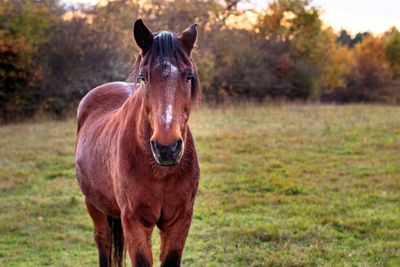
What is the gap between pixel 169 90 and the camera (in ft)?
7.60

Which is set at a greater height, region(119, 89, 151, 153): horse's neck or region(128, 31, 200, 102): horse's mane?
region(128, 31, 200, 102): horse's mane

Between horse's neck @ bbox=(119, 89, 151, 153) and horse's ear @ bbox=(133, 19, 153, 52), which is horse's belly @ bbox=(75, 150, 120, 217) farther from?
horse's ear @ bbox=(133, 19, 153, 52)

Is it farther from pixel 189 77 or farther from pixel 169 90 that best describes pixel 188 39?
pixel 169 90

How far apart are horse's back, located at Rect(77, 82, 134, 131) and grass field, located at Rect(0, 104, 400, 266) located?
180cm

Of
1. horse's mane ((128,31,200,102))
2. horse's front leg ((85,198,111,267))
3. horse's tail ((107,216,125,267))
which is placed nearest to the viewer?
horse's mane ((128,31,200,102))

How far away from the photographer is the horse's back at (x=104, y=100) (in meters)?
4.21

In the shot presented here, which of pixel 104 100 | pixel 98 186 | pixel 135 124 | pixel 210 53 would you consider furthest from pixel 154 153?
pixel 210 53

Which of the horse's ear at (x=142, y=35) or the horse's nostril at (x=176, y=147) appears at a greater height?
the horse's ear at (x=142, y=35)

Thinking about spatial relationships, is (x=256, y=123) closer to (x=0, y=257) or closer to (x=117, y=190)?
(x=0, y=257)

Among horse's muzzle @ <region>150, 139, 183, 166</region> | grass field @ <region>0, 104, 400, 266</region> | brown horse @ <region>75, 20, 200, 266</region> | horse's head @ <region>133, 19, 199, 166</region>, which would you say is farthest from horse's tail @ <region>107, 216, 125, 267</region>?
horse's muzzle @ <region>150, 139, 183, 166</region>

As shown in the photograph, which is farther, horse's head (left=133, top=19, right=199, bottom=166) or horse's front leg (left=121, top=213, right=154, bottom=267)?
→ horse's front leg (left=121, top=213, right=154, bottom=267)

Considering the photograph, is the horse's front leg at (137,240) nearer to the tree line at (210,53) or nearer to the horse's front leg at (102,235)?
the horse's front leg at (102,235)

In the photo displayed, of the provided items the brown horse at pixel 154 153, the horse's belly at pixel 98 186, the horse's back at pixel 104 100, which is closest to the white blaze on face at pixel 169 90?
the brown horse at pixel 154 153

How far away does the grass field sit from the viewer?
4.79 m
